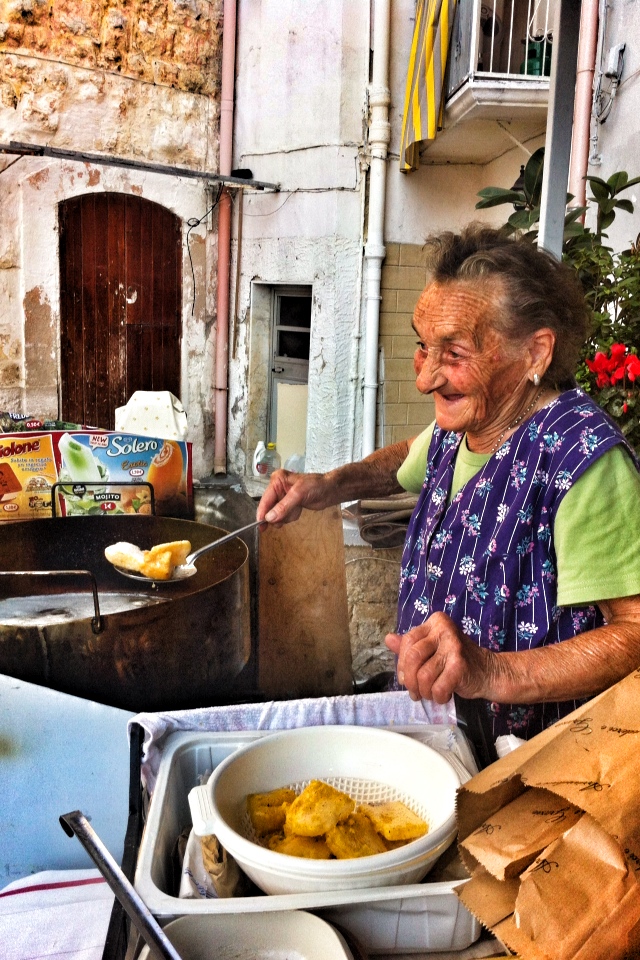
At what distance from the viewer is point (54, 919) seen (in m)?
0.95

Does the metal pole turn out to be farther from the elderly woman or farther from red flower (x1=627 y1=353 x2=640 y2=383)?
red flower (x1=627 y1=353 x2=640 y2=383)

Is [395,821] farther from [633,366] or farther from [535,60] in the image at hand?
[535,60]

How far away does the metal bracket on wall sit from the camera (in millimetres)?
2201

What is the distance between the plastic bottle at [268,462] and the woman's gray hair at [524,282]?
126 centimetres

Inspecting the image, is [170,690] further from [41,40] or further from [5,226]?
[41,40]

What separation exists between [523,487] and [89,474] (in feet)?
2.87

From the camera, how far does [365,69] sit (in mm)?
3059

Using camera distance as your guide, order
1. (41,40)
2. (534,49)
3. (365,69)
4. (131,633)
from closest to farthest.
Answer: (131,633) < (41,40) < (365,69) < (534,49)

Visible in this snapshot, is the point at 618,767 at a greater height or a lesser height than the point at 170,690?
greater

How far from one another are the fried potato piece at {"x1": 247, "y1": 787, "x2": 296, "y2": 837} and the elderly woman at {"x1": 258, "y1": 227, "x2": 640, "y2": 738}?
23cm

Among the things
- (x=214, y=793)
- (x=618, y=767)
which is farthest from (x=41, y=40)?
(x=618, y=767)

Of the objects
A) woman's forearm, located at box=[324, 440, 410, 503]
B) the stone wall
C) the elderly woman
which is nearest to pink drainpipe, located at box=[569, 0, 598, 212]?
the stone wall

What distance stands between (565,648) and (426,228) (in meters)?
2.97

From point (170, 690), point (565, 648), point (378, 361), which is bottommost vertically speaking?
point (170, 690)
